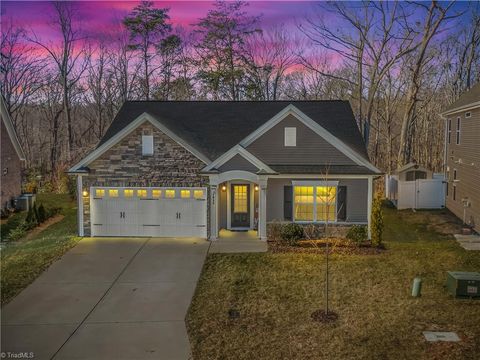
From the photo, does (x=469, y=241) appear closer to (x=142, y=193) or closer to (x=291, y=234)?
(x=291, y=234)

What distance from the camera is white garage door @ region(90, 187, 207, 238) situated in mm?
18266

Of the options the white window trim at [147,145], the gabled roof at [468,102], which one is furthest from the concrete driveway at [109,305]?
the gabled roof at [468,102]

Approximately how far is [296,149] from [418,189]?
30.5 feet

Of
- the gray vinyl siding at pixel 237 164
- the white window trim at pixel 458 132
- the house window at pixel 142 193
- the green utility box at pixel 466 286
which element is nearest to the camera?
the green utility box at pixel 466 286

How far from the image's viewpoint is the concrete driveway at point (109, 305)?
379 inches

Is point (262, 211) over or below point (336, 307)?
over

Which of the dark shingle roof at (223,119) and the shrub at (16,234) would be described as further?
the dark shingle roof at (223,119)

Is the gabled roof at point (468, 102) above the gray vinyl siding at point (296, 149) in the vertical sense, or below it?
above

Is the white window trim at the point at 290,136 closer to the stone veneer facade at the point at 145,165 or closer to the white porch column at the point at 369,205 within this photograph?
the white porch column at the point at 369,205

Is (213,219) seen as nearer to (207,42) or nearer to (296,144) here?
(296,144)

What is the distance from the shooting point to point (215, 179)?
1778cm

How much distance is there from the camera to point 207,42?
3566 cm

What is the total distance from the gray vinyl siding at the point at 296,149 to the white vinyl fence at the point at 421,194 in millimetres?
7421

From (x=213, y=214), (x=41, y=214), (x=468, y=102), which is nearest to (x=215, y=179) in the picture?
(x=213, y=214)
